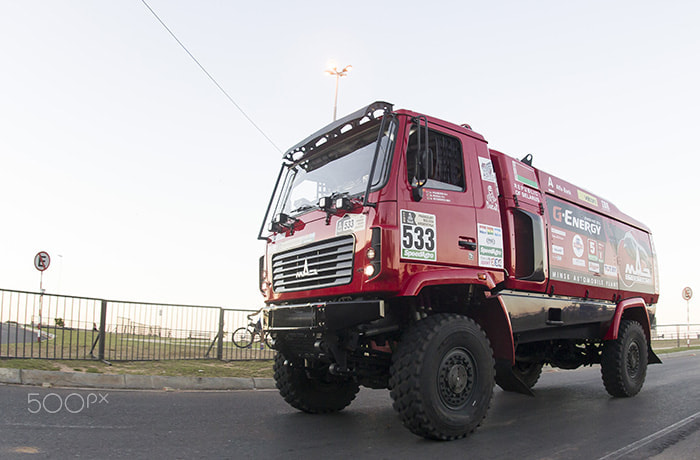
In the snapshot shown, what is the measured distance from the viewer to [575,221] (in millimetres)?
7324

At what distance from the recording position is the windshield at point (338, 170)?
202 inches

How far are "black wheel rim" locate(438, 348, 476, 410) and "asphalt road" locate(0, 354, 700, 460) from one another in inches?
14.9

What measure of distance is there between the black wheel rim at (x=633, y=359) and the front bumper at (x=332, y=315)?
535 centimetres

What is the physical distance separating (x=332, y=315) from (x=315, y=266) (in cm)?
71

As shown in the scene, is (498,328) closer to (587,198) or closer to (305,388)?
(305,388)

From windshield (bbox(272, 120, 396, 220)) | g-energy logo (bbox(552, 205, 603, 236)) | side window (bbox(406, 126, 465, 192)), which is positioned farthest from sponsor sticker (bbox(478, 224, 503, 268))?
g-energy logo (bbox(552, 205, 603, 236))

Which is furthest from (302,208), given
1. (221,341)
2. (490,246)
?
(221,341)

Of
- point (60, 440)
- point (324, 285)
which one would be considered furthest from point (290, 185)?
point (60, 440)

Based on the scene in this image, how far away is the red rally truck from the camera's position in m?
4.68

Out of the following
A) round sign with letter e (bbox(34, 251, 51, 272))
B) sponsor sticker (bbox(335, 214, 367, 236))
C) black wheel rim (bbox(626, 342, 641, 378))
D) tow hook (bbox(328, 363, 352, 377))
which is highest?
round sign with letter e (bbox(34, 251, 51, 272))

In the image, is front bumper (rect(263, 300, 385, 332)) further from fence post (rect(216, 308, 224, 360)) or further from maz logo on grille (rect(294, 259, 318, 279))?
fence post (rect(216, 308, 224, 360))

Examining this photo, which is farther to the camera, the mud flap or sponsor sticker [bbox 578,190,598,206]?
sponsor sticker [bbox 578,190,598,206]

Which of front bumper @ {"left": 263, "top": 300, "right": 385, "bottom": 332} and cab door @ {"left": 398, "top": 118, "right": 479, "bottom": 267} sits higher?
cab door @ {"left": 398, "top": 118, "right": 479, "bottom": 267}

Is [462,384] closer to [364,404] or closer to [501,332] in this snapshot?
[501,332]
